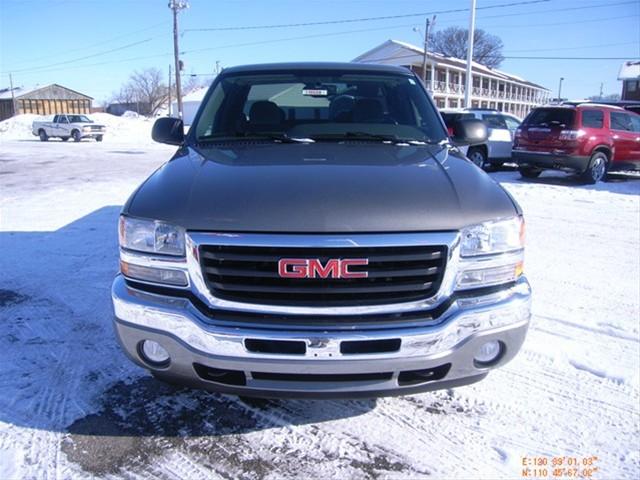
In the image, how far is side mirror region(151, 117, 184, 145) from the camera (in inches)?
150

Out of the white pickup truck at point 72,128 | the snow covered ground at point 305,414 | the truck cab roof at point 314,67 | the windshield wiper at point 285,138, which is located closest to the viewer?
the snow covered ground at point 305,414

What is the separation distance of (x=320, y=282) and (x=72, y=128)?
107 ft

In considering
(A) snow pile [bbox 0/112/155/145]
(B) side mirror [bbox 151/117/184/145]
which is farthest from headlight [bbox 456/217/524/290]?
(A) snow pile [bbox 0/112/155/145]

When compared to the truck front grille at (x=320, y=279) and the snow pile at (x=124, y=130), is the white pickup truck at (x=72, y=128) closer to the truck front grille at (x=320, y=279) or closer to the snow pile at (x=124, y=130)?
the snow pile at (x=124, y=130)

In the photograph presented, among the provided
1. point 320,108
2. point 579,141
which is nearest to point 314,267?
point 320,108

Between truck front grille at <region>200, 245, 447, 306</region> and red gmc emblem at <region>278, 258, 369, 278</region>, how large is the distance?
2 cm

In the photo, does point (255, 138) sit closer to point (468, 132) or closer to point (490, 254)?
point (468, 132)

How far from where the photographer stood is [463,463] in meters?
2.41

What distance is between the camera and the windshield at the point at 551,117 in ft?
36.9

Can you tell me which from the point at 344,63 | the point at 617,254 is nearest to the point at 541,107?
the point at 617,254

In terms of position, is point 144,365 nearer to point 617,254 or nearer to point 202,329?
point 202,329

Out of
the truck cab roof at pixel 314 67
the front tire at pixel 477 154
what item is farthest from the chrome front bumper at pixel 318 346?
the front tire at pixel 477 154

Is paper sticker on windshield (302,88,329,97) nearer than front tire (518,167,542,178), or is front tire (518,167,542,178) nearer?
paper sticker on windshield (302,88,329,97)

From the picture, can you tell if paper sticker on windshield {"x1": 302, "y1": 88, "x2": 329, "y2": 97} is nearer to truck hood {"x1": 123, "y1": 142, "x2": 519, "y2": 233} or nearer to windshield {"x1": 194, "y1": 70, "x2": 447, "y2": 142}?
windshield {"x1": 194, "y1": 70, "x2": 447, "y2": 142}
